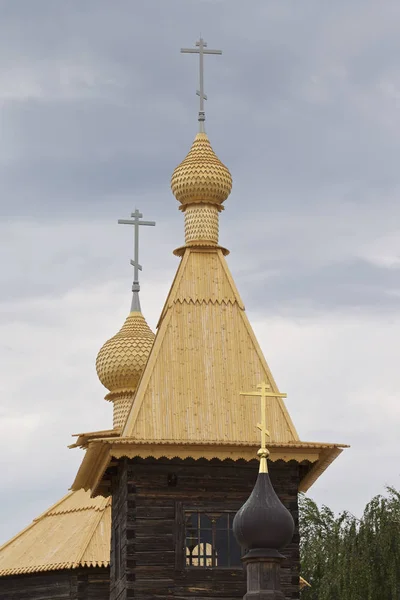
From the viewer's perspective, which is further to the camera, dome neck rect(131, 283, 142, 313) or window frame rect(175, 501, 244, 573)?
dome neck rect(131, 283, 142, 313)

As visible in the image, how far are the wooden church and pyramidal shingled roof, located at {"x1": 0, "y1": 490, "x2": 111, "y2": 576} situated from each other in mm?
4164

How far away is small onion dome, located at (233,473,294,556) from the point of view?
18.4 metres

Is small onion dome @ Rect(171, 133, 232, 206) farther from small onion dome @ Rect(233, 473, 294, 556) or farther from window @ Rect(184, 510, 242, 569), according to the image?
small onion dome @ Rect(233, 473, 294, 556)

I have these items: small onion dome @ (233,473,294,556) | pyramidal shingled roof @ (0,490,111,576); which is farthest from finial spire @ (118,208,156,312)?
small onion dome @ (233,473,294,556)

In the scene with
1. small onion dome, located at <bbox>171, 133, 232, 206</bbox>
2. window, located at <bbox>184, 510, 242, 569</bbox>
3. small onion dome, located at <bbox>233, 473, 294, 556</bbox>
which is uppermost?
small onion dome, located at <bbox>171, 133, 232, 206</bbox>

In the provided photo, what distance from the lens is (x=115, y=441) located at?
23.6 meters

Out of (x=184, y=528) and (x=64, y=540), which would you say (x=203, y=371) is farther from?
(x=64, y=540)

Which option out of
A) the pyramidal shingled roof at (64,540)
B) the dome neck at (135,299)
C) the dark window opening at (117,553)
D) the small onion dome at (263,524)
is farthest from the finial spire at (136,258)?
the small onion dome at (263,524)

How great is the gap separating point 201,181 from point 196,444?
5471 millimetres

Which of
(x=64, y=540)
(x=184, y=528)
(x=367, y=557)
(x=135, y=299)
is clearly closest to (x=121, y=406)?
(x=135, y=299)

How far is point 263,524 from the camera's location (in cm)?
1836

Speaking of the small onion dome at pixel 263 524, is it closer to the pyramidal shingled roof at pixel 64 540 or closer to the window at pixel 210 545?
the window at pixel 210 545

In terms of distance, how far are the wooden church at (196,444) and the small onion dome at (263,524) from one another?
11.5ft

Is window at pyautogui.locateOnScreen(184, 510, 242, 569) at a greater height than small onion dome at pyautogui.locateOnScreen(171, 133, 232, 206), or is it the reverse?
small onion dome at pyautogui.locateOnScreen(171, 133, 232, 206)
